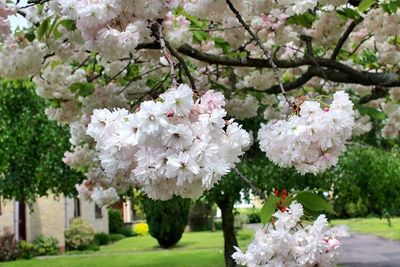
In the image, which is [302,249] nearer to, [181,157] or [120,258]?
[181,157]

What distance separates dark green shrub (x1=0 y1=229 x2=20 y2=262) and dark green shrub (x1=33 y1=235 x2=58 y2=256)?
1073 mm

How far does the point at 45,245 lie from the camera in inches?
766

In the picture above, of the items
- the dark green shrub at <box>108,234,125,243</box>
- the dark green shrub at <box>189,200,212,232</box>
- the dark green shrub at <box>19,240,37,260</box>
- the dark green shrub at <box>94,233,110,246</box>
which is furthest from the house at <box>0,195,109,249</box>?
the dark green shrub at <box>189,200,212,232</box>

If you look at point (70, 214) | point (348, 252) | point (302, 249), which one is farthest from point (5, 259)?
point (302, 249)

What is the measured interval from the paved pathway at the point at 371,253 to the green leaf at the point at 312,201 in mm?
9701

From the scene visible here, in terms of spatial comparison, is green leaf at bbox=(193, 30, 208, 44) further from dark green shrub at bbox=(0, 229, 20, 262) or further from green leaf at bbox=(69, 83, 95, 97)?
dark green shrub at bbox=(0, 229, 20, 262)

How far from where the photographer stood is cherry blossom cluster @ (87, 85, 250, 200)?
1.49m

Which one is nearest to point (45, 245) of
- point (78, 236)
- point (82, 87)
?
point (78, 236)

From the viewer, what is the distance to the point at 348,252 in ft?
57.1

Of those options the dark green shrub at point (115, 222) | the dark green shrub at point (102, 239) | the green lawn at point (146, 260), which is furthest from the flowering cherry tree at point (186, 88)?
the dark green shrub at point (115, 222)

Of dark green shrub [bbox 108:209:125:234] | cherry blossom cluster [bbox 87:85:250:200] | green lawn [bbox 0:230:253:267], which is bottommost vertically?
green lawn [bbox 0:230:253:267]

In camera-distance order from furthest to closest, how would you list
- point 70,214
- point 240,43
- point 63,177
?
point 70,214, point 63,177, point 240,43

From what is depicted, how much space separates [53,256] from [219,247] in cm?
496

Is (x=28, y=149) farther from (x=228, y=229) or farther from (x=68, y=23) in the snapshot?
(x=68, y=23)
